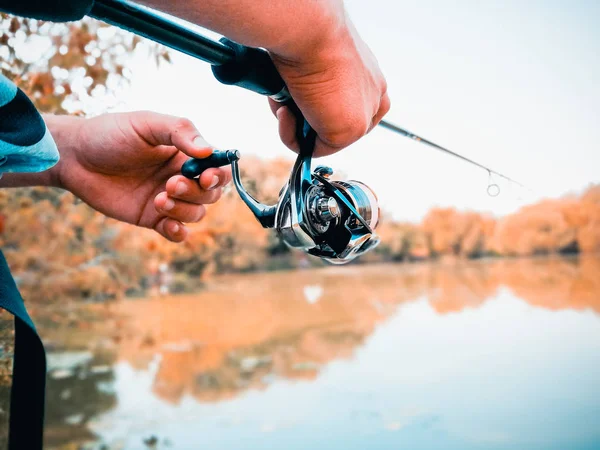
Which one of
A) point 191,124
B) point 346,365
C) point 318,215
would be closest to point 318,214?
point 318,215

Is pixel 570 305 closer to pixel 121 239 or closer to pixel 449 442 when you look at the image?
pixel 449 442

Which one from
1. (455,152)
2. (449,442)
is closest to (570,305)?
(449,442)

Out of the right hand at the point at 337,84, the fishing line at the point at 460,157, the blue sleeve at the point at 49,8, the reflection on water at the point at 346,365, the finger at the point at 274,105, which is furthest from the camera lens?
the reflection on water at the point at 346,365

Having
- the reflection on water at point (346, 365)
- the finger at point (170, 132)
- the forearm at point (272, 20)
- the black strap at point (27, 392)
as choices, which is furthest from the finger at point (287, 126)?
the reflection on water at point (346, 365)

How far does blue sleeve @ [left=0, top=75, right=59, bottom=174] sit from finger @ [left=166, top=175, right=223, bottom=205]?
0.82 ft

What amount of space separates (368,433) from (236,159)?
713 centimetres

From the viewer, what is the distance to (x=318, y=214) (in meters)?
0.79

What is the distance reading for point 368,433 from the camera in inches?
288

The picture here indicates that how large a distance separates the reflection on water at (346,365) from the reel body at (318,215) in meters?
5.67

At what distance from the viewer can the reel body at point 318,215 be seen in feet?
2.54

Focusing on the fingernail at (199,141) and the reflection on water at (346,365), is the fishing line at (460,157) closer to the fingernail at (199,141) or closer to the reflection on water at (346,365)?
the fingernail at (199,141)

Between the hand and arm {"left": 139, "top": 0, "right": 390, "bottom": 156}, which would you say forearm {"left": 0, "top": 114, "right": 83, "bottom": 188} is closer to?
the hand

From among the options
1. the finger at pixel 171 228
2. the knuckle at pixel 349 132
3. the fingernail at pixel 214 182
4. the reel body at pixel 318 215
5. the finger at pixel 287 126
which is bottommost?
the finger at pixel 171 228

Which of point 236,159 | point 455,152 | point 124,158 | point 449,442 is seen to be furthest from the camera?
point 449,442
